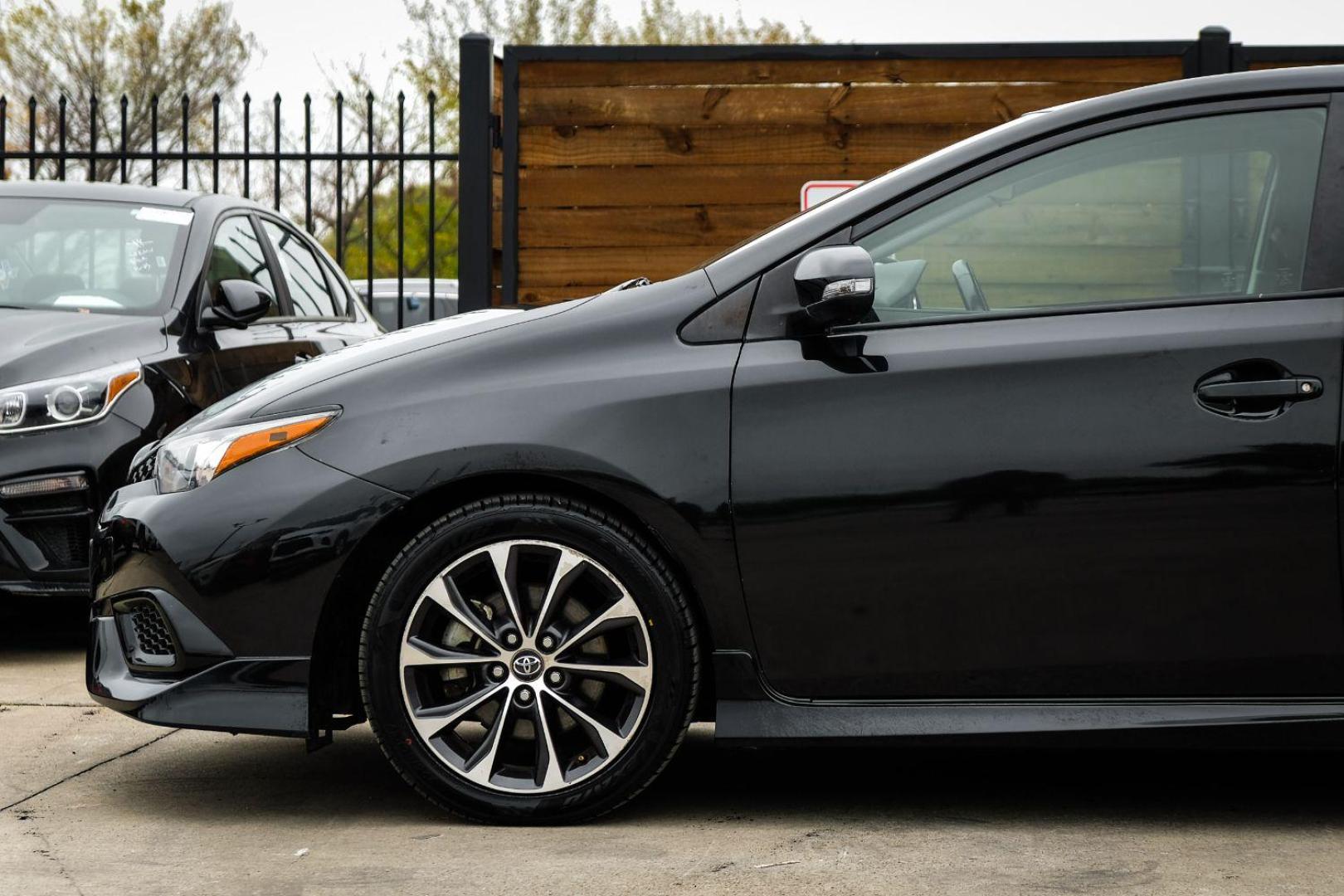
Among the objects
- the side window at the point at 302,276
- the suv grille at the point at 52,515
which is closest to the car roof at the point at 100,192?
the side window at the point at 302,276

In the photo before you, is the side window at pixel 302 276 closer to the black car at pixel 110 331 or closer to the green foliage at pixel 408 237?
the black car at pixel 110 331

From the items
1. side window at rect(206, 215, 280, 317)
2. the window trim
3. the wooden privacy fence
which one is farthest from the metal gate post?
the window trim

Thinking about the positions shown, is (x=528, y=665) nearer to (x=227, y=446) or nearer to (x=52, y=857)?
(x=227, y=446)

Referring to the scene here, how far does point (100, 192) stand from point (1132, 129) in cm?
441

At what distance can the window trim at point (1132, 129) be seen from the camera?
346cm

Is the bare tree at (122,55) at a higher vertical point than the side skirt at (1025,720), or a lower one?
higher

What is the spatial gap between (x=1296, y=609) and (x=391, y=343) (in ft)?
6.80

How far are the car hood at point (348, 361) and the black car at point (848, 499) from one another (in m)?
0.03

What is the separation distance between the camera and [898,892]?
120 inches

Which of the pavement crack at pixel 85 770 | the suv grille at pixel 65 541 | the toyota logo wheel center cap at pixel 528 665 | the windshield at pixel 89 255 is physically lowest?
the pavement crack at pixel 85 770

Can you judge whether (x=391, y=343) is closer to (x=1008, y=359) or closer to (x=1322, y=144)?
(x=1008, y=359)

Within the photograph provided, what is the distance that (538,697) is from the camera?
3.50m

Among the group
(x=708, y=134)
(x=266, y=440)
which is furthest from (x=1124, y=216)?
(x=708, y=134)

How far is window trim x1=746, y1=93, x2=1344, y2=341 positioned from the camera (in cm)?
346
